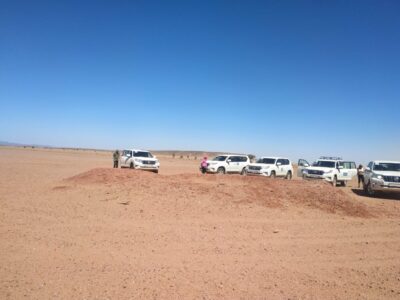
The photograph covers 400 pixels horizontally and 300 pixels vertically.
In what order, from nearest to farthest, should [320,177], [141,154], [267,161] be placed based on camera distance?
[320,177] < [267,161] < [141,154]

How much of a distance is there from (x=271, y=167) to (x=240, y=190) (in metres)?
11.1

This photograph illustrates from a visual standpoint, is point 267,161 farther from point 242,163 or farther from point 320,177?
point 320,177

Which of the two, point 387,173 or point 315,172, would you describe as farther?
point 315,172

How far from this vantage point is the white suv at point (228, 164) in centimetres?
2780

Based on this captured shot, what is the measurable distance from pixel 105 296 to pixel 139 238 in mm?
3427

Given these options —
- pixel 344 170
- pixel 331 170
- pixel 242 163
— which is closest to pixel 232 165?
pixel 242 163

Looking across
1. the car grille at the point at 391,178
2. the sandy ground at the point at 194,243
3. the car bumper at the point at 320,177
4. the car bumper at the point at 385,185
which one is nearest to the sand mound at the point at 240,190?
the sandy ground at the point at 194,243

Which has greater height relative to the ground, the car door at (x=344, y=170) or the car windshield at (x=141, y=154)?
the car windshield at (x=141, y=154)

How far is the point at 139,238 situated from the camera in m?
8.70

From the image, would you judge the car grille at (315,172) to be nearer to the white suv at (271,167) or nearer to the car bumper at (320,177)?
the car bumper at (320,177)

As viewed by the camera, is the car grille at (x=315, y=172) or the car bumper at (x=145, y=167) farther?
the car bumper at (x=145, y=167)

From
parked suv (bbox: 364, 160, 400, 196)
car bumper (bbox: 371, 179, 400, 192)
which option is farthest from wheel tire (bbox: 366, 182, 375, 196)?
car bumper (bbox: 371, 179, 400, 192)

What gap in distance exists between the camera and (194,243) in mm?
8477

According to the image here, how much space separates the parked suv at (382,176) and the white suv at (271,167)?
6.41 m
